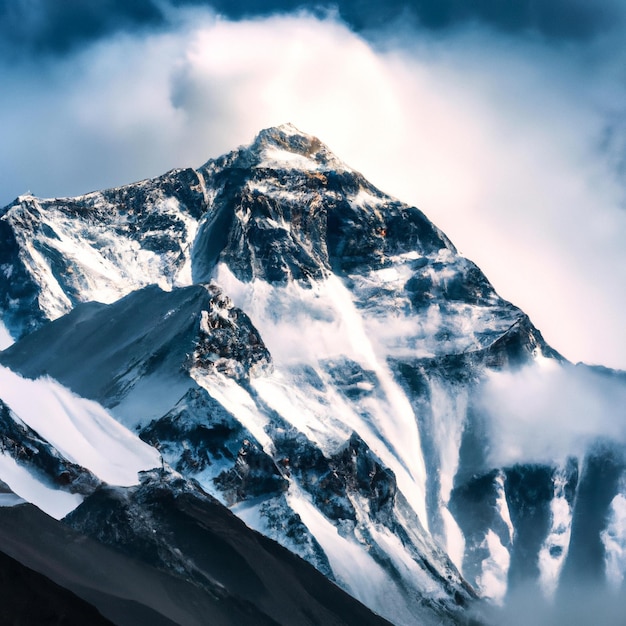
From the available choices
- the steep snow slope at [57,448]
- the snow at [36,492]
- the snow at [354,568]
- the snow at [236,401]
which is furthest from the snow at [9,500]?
the snow at [236,401]

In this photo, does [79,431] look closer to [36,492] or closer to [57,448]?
[57,448]

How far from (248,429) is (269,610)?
203ft

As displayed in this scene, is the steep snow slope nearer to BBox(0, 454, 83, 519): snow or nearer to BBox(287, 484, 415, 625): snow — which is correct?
BBox(0, 454, 83, 519): snow

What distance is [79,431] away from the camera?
13588 cm

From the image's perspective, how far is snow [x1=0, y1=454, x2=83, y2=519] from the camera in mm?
99250

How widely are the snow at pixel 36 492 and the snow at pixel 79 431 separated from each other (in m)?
7.32

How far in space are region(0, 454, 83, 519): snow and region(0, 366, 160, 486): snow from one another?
7325 millimetres

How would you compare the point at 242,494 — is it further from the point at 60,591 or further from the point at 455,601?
the point at 60,591

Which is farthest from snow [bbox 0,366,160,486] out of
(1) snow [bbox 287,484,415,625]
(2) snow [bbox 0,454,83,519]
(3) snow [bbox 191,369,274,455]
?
(1) snow [bbox 287,484,415,625]

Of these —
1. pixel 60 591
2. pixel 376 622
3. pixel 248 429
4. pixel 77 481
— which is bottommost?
pixel 60 591

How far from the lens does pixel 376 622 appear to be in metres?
141

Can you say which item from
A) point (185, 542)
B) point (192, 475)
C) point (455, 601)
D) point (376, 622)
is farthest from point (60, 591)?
point (455, 601)

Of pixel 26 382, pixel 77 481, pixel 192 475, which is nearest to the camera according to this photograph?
pixel 77 481

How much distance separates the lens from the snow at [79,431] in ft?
392
